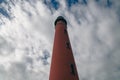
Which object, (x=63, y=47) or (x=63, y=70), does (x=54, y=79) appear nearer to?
(x=63, y=70)

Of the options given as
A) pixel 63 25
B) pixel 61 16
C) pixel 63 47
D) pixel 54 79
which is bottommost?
pixel 54 79

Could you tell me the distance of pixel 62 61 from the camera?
13016 millimetres

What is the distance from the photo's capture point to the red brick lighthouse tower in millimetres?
12258

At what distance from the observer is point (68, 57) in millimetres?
13500

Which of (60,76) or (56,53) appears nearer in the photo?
(60,76)

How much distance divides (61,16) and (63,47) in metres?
4.62

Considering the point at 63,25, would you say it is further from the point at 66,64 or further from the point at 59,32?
the point at 66,64

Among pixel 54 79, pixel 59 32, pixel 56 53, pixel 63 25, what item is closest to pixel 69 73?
pixel 54 79

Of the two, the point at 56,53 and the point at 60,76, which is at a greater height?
the point at 56,53

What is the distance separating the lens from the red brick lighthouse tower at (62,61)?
12.3 meters

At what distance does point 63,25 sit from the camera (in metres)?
17.0

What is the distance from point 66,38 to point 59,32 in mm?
1036

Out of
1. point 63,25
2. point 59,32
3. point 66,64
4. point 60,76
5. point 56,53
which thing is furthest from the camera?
point 63,25

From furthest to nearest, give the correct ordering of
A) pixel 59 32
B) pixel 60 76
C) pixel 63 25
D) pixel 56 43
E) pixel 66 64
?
1. pixel 63 25
2. pixel 59 32
3. pixel 56 43
4. pixel 66 64
5. pixel 60 76
